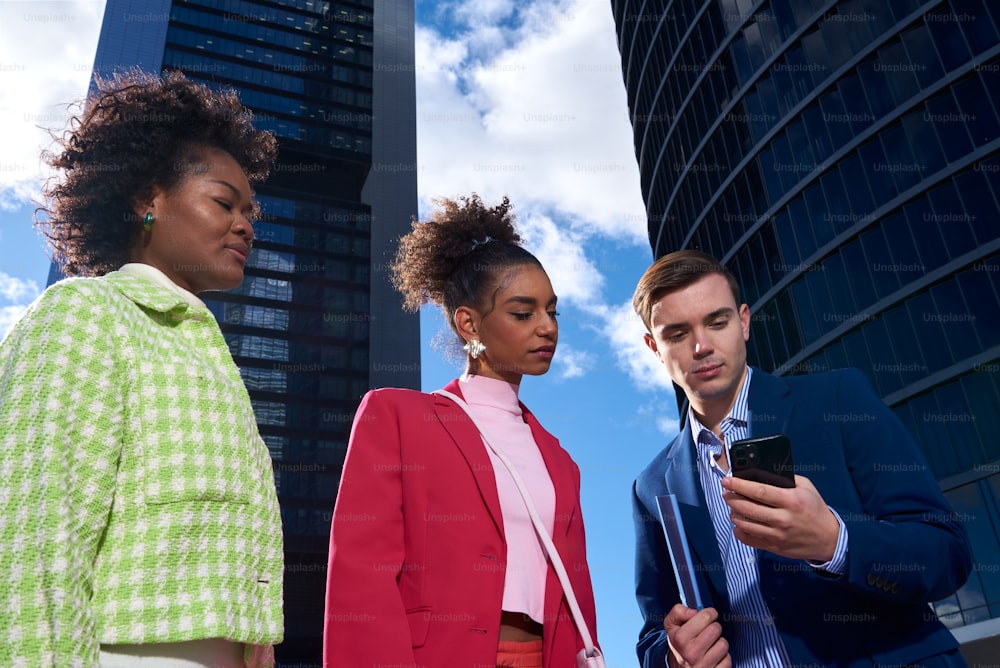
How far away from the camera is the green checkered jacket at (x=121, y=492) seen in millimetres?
1366

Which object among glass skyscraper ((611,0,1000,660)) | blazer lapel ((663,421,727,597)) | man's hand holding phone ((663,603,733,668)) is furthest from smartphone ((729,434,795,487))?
glass skyscraper ((611,0,1000,660))

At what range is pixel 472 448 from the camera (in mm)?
2848

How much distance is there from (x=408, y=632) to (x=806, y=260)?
25.1m

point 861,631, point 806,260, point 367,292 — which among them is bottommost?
point 861,631

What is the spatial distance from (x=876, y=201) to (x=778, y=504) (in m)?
24.3

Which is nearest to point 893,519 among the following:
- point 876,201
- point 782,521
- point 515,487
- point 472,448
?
point 782,521

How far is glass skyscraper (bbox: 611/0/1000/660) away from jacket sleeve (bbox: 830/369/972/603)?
54.9 feet

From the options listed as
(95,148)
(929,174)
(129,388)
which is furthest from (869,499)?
(929,174)

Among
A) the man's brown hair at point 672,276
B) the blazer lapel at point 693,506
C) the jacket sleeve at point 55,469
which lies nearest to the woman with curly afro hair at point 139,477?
the jacket sleeve at point 55,469

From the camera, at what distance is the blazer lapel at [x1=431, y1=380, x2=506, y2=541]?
2.69 meters

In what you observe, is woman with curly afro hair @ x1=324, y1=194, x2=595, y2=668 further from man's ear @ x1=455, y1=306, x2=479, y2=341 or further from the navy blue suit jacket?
the navy blue suit jacket

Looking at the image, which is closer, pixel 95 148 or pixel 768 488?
pixel 768 488

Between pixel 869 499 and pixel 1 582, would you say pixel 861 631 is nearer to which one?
pixel 869 499

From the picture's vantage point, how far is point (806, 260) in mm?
24688
